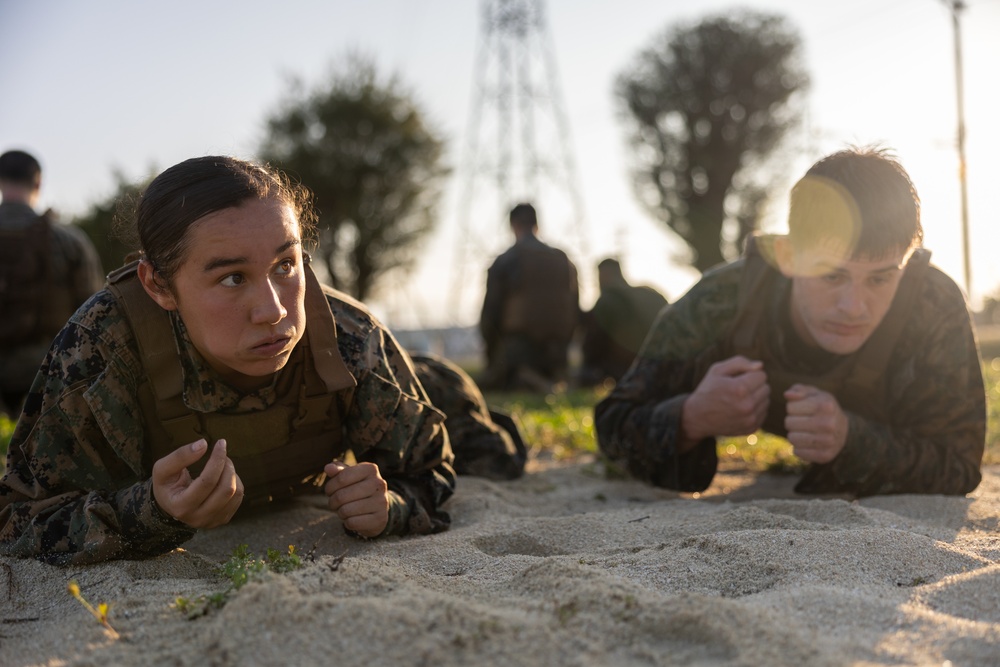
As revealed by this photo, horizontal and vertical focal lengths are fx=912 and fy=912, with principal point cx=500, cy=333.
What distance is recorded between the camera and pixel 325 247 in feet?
86.8

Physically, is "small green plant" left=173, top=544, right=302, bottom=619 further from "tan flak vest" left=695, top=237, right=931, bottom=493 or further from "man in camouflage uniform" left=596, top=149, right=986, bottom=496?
"tan flak vest" left=695, top=237, right=931, bottom=493

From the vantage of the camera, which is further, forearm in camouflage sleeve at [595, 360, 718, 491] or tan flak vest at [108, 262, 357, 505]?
forearm in camouflage sleeve at [595, 360, 718, 491]

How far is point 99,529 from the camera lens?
253cm

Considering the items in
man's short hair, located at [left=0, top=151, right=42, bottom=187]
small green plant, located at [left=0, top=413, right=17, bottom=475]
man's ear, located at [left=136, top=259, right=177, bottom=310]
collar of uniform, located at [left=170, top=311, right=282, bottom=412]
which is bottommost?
small green plant, located at [left=0, top=413, right=17, bottom=475]

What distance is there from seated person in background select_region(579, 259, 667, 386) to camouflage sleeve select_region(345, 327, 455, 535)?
7.54 metres

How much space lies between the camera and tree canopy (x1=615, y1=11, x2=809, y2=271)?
94.1 feet

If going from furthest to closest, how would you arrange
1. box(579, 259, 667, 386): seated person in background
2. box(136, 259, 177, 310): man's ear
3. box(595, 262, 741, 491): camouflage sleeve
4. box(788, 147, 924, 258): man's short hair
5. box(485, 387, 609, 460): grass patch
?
box(579, 259, 667, 386): seated person in background
box(485, 387, 609, 460): grass patch
box(595, 262, 741, 491): camouflage sleeve
box(788, 147, 924, 258): man's short hair
box(136, 259, 177, 310): man's ear

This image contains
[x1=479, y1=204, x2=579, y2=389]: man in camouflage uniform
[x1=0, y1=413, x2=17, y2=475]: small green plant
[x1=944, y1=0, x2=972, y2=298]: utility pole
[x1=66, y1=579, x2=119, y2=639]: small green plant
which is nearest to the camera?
[x1=66, y1=579, x2=119, y2=639]: small green plant

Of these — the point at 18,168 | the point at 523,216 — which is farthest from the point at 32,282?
the point at 523,216

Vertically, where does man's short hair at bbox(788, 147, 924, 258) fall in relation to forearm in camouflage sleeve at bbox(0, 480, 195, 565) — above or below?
above

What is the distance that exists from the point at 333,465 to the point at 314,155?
25.3 metres

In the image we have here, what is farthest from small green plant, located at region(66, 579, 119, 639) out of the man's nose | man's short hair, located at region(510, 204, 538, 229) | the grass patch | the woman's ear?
man's short hair, located at region(510, 204, 538, 229)

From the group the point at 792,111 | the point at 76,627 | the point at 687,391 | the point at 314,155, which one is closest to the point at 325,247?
the point at 314,155

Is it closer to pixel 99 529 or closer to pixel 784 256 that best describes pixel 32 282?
pixel 99 529
